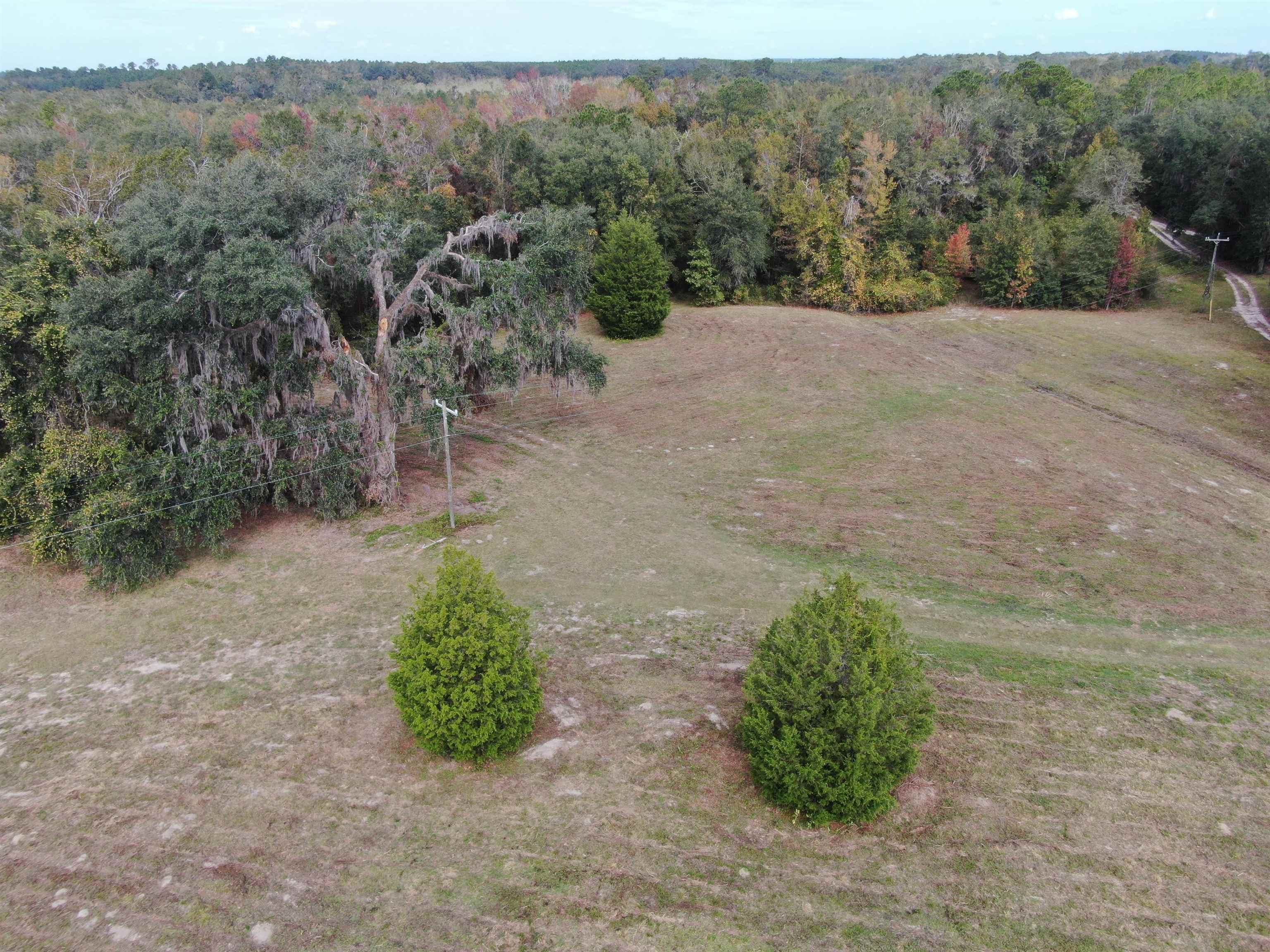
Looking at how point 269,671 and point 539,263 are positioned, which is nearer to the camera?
point 269,671

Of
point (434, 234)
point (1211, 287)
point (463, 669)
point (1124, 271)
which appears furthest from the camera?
point (1124, 271)

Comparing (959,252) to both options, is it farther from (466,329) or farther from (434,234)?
(466,329)

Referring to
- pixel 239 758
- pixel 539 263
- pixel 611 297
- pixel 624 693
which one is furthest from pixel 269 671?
pixel 611 297

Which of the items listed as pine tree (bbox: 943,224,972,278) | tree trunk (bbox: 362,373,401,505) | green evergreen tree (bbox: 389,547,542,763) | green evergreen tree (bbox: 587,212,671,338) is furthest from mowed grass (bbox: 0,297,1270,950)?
pine tree (bbox: 943,224,972,278)

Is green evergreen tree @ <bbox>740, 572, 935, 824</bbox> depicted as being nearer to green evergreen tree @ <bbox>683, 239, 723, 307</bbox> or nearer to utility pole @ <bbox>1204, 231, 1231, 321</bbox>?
green evergreen tree @ <bbox>683, 239, 723, 307</bbox>

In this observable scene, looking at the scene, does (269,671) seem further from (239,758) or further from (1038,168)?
(1038,168)

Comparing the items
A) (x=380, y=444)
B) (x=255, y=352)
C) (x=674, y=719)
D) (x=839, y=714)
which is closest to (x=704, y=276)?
(x=380, y=444)
